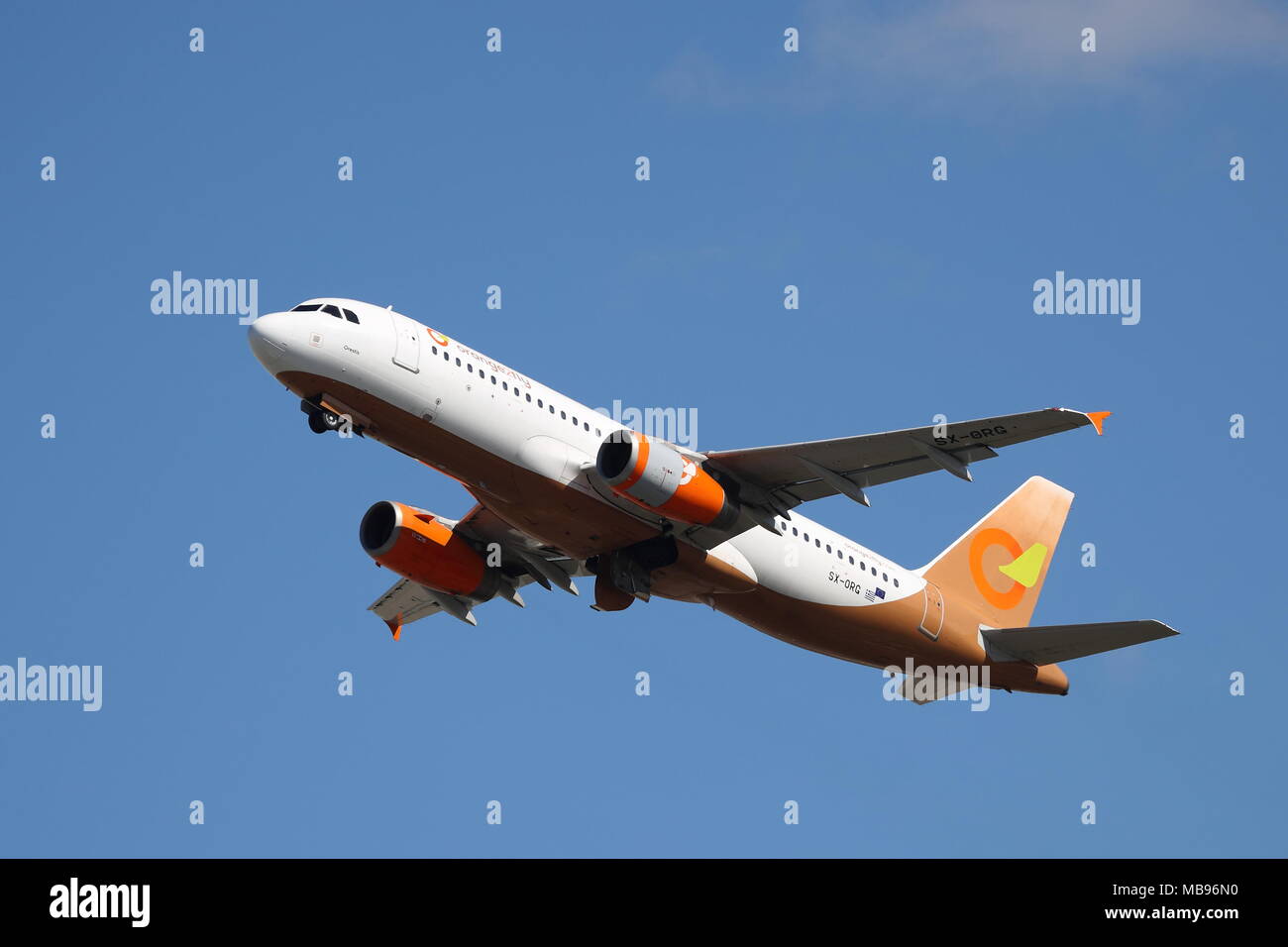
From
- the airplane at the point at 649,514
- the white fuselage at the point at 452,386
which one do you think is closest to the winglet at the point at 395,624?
the airplane at the point at 649,514

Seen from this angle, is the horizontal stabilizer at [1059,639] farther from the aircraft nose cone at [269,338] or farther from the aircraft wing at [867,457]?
the aircraft nose cone at [269,338]

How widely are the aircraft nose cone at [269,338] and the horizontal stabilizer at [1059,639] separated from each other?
67.5ft

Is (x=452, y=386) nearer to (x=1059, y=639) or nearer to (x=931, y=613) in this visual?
(x=931, y=613)

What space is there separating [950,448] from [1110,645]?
8709mm

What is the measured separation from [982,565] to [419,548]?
1618 centimetres

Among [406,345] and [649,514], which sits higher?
[406,345]

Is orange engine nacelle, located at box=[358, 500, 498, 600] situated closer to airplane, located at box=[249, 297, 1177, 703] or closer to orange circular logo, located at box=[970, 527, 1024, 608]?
airplane, located at box=[249, 297, 1177, 703]

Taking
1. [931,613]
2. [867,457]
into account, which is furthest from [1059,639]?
[867,457]

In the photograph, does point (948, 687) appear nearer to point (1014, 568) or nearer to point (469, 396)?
point (1014, 568)

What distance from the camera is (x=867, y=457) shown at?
39062mm

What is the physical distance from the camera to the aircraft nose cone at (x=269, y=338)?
36.6 m

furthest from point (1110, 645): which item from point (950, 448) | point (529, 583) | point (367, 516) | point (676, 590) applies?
point (367, 516)

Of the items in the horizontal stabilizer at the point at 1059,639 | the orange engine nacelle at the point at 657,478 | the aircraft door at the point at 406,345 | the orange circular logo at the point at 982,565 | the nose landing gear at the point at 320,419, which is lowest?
the horizontal stabilizer at the point at 1059,639

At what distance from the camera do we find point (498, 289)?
1665 inches
